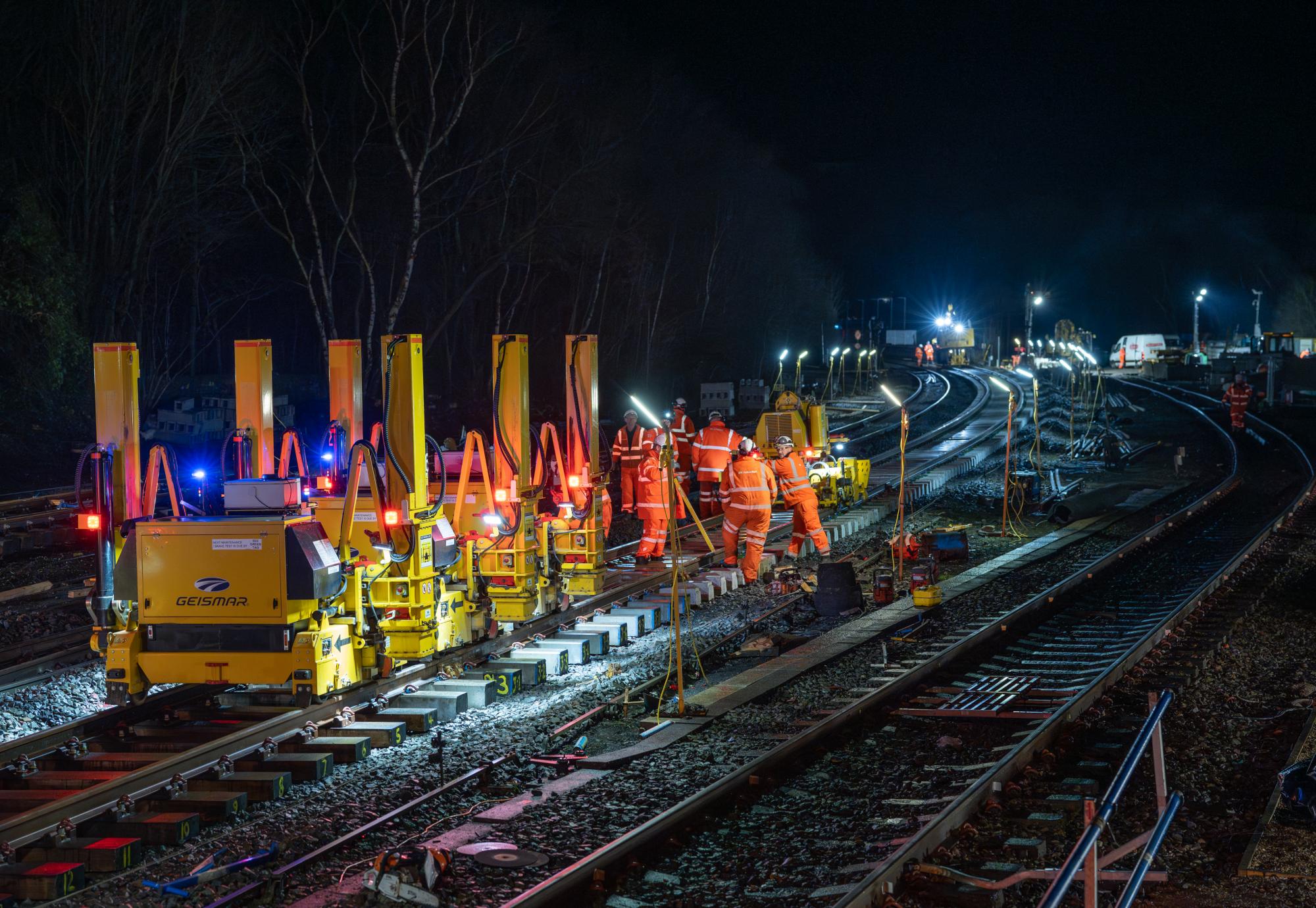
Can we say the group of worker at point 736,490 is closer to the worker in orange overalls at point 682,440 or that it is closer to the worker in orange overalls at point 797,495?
the worker in orange overalls at point 797,495

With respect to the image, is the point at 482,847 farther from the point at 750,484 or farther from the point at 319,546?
the point at 750,484

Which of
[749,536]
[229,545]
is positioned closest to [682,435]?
[749,536]

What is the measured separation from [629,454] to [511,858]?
523 inches

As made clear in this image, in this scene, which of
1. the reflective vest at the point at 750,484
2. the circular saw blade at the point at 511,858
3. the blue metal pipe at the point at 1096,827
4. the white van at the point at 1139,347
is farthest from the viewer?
the white van at the point at 1139,347

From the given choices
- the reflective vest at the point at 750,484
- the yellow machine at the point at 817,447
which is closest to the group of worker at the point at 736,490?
the reflective vest at the point at 750,484

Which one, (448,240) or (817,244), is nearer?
(448,240)

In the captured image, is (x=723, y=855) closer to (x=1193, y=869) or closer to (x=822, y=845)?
(x=822, y=845)

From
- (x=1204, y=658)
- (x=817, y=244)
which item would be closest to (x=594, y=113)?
(x=1204, y=658)

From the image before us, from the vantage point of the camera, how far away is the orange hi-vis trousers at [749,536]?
15.8 metres

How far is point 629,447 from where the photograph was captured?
2009 centimetres

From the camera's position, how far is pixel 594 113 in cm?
3678

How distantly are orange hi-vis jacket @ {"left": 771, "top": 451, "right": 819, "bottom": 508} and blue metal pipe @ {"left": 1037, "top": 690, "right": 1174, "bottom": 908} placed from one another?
10.2 m

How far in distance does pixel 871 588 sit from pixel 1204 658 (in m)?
5.00

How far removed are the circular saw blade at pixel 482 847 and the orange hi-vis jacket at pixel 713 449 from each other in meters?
11.2
